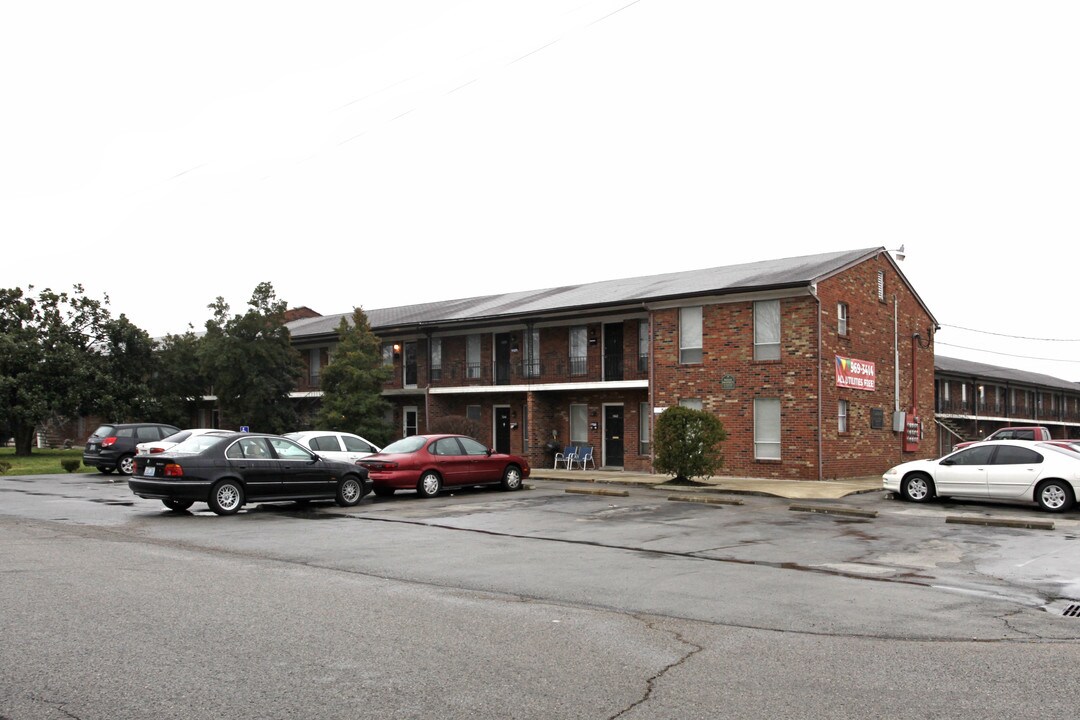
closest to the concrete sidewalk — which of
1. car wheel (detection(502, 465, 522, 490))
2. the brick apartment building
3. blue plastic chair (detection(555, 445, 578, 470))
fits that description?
the brick apartment building

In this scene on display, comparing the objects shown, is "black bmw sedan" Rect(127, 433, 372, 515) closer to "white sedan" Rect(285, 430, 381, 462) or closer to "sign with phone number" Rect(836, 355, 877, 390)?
"white sedan" Rect(285, 430, 381, 462)

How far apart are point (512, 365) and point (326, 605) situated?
27.2 m

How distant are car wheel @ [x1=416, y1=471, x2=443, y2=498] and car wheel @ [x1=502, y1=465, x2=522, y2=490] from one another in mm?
2150

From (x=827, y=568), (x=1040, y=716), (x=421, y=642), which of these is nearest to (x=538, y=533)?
(x=827, y=568)

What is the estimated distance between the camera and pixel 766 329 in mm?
26609

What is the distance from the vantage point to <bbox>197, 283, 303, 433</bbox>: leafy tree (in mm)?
36719

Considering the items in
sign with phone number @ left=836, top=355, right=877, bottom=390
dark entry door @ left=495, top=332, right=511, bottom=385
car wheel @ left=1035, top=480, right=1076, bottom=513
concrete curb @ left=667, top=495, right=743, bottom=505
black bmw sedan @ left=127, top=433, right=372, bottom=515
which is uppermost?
dark entry door @ left=495, top=332, right=511, bottom=385

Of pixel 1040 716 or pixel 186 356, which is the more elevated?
pixel 186 356

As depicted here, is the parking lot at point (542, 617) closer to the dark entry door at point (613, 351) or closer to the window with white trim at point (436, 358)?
the dark entry door at point (613, 351)

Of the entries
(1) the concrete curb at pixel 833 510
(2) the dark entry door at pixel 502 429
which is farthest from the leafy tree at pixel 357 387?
(1) the concrete curb at pixel 833 510

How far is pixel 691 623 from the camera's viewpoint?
7.56m

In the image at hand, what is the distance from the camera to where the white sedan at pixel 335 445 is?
2128 centimetres

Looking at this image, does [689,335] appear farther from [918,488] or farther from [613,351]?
[918,488]

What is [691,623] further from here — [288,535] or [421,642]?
[288,535]
